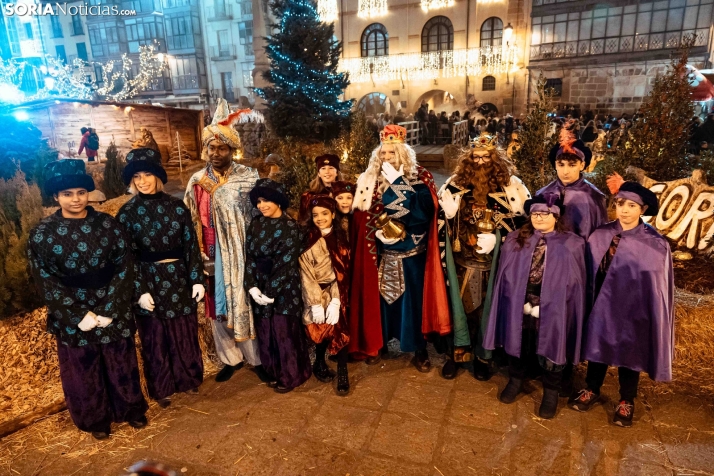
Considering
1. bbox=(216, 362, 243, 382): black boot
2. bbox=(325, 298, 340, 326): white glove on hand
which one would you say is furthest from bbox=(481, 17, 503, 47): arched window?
bbox=(216, 362, 243, 382): black boot

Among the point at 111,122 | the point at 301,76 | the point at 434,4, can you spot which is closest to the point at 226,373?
the point at 301,76

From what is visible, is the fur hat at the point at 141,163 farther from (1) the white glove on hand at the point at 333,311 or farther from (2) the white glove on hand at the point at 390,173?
(2) the white glove on hand at the point at 390,173

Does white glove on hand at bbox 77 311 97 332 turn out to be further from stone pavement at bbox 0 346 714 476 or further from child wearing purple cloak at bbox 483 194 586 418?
child wearing purple cloak at bbox 483 194 586 418

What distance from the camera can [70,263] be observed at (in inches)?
125

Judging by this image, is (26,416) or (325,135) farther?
(325,135)

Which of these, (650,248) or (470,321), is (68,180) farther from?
(650,248)

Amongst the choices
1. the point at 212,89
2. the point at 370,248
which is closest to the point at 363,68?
the point at 212,89

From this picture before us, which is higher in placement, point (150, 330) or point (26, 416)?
point (150, 330)

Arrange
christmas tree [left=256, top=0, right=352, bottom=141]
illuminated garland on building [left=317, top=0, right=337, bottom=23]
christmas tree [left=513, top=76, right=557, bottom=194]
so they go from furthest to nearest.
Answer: illuminated garland on building [left=317, top=0, right=337, bottom=23] < christmas tree [left=256, top=0, right=352, bottom=141] < christmas tree [left=513, top=76, right=557, bottom=194]

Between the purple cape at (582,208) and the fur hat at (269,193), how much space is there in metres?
1.99

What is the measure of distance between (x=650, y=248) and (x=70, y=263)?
3.88 m

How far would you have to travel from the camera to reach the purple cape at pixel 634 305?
10.2 feet

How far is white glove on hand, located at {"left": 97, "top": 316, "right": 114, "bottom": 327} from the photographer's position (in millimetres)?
3248

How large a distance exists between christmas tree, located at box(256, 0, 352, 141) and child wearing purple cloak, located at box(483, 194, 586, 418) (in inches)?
449
